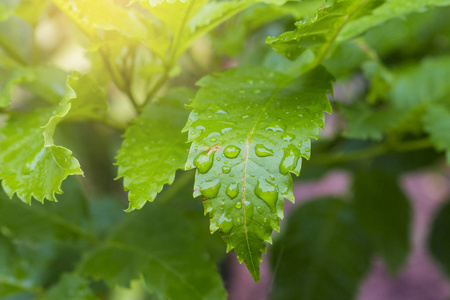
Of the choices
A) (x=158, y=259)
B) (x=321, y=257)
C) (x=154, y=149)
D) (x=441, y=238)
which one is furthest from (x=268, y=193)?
(x=441, y=238)

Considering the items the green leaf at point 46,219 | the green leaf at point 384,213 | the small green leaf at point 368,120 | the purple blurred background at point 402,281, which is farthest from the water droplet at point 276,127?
the purple blurred background at point 402,281

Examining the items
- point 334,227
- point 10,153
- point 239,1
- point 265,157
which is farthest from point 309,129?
point 334,227

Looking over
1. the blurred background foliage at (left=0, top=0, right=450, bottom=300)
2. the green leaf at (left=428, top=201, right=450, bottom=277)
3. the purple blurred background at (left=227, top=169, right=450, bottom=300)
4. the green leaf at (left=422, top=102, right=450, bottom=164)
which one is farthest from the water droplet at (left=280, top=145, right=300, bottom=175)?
the purple blurred background at (left=227, top=169, right=450, bottom=300)

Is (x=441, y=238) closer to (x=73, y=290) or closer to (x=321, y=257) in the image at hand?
(x=321, y=257)

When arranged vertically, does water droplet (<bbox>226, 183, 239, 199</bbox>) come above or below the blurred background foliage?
above

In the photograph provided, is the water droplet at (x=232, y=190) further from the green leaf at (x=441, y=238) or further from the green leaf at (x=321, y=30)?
the green leaf at (x=441, y=238)

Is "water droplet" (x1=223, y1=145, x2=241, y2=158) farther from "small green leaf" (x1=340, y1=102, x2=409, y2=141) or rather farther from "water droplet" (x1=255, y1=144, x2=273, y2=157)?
"small green leaf" (x1=340, y1=102, x2=409, y2=141)

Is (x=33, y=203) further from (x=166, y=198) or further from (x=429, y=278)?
(x=429, y=278)
